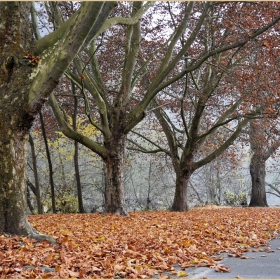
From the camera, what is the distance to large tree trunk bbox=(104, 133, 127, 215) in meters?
10.6

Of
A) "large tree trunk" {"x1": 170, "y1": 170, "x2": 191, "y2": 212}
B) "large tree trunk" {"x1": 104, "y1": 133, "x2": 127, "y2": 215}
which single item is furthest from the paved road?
"large tree trunk" {"x1": 170, "y1": 170, "x2": 191, "y2": 212}

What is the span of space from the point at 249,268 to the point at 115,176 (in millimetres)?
6470

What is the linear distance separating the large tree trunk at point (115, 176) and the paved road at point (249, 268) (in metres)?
5.50

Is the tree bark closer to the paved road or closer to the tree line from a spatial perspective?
the tree line

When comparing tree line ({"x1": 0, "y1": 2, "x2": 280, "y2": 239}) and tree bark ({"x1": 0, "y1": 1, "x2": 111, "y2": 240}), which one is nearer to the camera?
tree bark ({"x1": 0, "y1": 1, "x2": 111, "y2": 240})

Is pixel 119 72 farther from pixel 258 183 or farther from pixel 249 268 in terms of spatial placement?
pixel 249 268

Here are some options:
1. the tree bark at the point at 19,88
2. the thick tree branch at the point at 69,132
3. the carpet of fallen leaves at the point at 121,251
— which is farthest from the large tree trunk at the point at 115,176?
the tree bark at the point at 19,88

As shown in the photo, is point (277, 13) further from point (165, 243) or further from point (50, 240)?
point (50, 240)

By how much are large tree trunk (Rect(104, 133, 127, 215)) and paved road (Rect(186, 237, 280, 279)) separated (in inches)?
216

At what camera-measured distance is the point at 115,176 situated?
10.6 meters

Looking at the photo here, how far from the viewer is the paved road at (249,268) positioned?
163 inches

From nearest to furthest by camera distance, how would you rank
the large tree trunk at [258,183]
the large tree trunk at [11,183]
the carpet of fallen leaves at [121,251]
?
the carpet of fallen leaves at [121,251], the large tree trunk at [11,183], the large tree trunk at [258,183]

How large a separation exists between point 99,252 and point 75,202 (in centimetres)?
1191

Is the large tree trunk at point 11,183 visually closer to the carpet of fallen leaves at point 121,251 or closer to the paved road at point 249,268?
the carpet of fallen leaves at point 121,251
